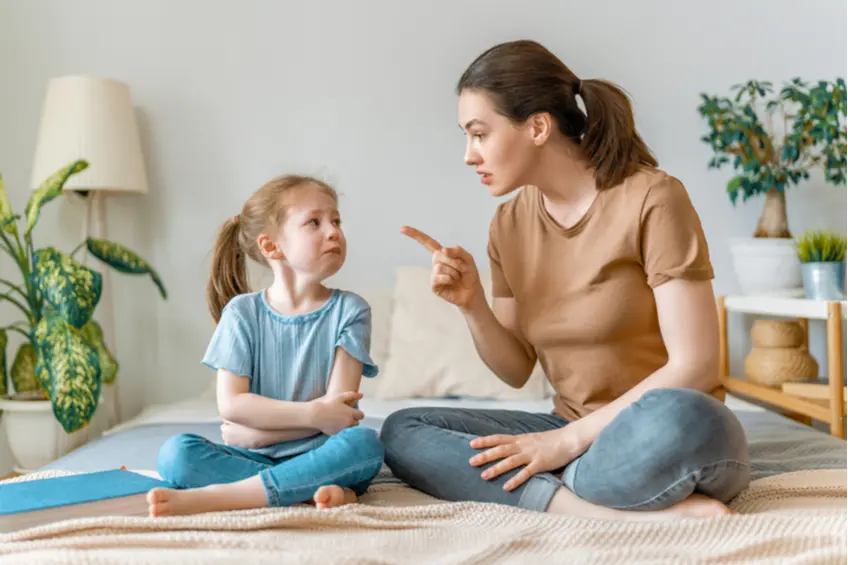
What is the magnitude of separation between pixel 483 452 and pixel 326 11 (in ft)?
6.17

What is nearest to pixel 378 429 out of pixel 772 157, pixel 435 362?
pixel 435 362

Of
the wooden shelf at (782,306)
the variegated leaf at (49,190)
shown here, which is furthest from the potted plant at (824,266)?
the variegated leaf at (49,190)

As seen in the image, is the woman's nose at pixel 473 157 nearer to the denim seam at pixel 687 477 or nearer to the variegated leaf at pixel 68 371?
the denim seam at pixel 687 477

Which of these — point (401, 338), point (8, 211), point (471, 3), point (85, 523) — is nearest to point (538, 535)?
point (85, 523)

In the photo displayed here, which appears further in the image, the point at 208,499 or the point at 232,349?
the point at 232,349

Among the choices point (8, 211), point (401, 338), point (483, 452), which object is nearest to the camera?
point (483, 452)

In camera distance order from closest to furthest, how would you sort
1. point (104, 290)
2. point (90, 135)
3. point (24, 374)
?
1. point (24, 374)
2. point (90, 135)
3. point (104, 290)

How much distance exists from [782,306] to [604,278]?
3.91 ft

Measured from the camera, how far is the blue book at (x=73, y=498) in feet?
3.73

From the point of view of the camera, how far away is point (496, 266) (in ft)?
5.33

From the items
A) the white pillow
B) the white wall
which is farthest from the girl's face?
the white wall

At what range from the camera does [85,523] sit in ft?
3.36

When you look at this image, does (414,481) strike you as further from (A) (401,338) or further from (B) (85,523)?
(A) (401,338)

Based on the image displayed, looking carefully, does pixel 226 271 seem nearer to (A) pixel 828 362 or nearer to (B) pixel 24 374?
(B) pixel 24 374
